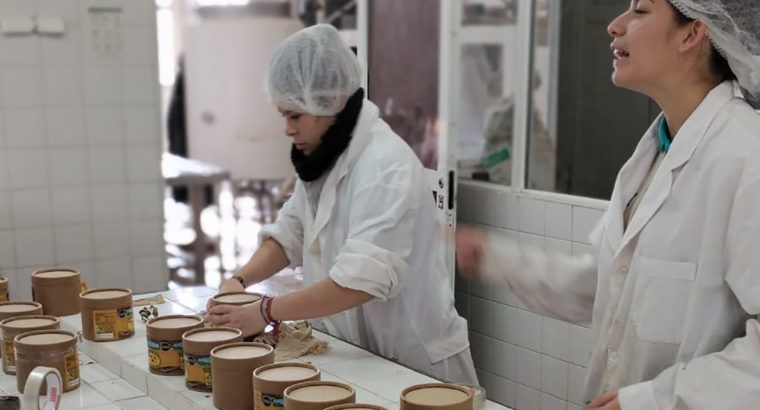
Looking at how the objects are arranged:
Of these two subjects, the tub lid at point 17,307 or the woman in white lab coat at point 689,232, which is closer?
the woman in white lab coat at point 689,232

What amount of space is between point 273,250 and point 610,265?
1125mm

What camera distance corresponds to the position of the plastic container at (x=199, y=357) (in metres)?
1.75

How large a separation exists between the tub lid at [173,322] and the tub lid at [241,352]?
0.18 meters

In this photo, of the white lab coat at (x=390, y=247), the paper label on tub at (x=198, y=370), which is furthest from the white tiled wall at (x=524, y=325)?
the paper label on tub at (x=198, y=370)

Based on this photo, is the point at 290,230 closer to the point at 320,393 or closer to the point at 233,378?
the point at 233,378

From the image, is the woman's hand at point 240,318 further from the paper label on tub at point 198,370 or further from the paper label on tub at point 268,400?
the paper label on tub at point 268,400

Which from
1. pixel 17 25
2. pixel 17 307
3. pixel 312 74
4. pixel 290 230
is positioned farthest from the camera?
pixel 17 25

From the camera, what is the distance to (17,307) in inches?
84.9

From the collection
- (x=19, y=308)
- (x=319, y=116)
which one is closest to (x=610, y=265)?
(x=319, y=116)

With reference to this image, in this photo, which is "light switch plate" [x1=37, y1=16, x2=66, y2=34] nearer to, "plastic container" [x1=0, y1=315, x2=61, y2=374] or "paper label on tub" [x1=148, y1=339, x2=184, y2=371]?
"plastic container" [x1=0, y1=315, x2=61, y2=374]

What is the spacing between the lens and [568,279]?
198cm

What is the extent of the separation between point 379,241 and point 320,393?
0.65 meters

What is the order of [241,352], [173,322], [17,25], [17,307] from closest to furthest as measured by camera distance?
[241,352], [173,322], [17,307], [17,25]

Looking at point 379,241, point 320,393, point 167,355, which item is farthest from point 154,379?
point 379,241
